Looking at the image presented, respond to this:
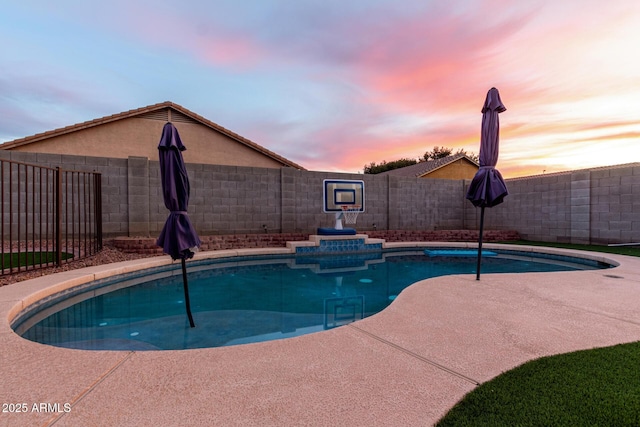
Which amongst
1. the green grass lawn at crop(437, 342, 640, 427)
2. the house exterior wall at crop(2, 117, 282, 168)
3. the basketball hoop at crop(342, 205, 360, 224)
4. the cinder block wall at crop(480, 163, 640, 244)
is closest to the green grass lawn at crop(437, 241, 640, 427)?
the green grass lawn at crop(437, 342, 640, 427)

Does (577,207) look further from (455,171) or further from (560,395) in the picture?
(455,171)

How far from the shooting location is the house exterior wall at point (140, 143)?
1420cm

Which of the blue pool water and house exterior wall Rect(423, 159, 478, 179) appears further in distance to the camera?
house exterior wall Rect(423, 159, 478, 179)

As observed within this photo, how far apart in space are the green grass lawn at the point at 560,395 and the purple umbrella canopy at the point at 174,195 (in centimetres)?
322

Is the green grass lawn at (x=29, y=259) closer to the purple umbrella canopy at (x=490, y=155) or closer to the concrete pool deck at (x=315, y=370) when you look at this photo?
→ the concrete pool deck at (x=315, y=370)

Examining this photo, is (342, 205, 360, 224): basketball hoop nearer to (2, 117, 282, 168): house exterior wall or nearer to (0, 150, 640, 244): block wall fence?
(0, 150, 640, 244): block wall fence

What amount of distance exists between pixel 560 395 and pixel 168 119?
18.0 metres

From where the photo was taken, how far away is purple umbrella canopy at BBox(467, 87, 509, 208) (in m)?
5.49

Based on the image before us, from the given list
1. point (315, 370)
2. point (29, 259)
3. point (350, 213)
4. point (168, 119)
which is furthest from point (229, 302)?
point (168, 119)

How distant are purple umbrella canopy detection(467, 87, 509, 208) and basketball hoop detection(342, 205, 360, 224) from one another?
7757 millimetres

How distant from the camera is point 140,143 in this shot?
50.4 feet

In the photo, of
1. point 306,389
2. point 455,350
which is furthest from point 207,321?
point 455,350

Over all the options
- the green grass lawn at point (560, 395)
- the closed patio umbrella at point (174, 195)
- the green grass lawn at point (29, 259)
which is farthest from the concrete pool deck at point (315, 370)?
the green grass lawn at point (29, 259)

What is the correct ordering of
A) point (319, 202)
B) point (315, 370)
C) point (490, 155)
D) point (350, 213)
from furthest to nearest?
point (350, 213)
point (319, 202)
point (490, 155)
point (315, 370)
